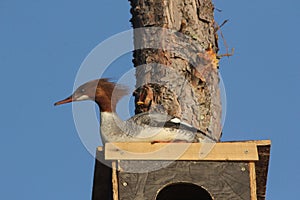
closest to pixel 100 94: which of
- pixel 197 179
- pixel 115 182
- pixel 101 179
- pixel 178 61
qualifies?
pixel 178 61

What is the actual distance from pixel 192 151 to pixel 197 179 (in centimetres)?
19

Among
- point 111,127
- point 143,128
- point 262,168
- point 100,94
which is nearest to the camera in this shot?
point 262,168

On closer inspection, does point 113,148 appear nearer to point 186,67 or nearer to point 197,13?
point 186,67

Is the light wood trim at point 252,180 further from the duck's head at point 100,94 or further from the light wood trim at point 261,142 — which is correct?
the duck's head at point 100,94

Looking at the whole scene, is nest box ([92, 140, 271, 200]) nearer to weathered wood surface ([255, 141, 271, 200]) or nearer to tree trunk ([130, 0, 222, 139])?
weathered wood surface ([255, 141, 271, 200])

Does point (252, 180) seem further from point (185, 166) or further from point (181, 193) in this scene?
point (181, 193)

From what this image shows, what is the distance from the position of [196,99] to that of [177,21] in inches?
26.0

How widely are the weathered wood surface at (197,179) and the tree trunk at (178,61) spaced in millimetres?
865

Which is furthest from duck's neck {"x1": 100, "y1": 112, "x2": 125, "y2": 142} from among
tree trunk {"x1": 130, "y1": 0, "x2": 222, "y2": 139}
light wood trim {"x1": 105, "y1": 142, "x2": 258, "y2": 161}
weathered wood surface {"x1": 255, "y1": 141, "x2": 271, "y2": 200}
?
weathered wood surface {"x1": 255, "y1": 141, "x2": 271, "y2": 200}

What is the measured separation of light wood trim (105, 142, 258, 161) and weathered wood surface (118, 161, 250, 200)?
1.8 inches

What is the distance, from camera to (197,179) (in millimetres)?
6129

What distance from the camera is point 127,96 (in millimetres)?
7203

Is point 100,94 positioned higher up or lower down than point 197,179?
higher up

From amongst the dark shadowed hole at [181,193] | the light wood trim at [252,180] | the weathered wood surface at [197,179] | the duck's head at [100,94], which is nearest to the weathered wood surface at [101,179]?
the weathered wood surface at [197,179]
